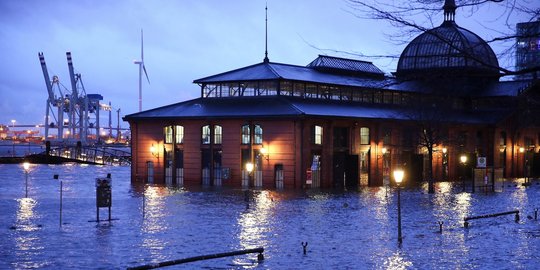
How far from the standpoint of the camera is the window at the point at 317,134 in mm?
60781

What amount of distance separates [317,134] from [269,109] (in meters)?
4.42

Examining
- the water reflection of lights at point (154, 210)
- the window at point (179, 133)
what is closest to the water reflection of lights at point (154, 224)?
the water reflection of lights at point (154, 210)

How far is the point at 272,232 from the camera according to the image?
30781mm

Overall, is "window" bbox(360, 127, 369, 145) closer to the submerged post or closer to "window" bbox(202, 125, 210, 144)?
"window" bbox(202, 125, 210, 144)

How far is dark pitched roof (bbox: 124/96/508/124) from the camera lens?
199 ft

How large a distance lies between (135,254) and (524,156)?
71632mm

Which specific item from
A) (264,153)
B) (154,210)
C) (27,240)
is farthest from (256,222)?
(264,153)

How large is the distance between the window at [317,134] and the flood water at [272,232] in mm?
9958

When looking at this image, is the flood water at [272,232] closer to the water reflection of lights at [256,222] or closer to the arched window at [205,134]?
the water reflection of lights at [256,222]

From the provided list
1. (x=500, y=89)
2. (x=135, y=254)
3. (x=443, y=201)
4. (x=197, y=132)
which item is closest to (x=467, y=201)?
(x=443, y=201)

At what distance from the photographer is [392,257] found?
2441 centimetres

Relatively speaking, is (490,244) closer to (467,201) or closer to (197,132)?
(467,201)

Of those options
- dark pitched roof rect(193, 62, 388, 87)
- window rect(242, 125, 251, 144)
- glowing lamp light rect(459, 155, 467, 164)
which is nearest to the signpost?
window rect(242, 125, 251, 144)

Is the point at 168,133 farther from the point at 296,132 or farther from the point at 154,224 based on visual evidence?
the point at 154,224
